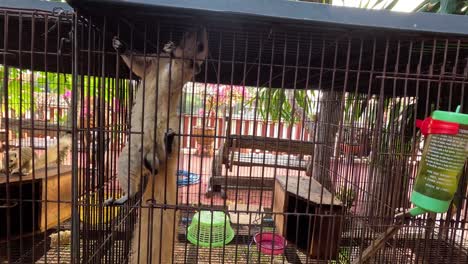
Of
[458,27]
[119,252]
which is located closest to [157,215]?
[119,252]

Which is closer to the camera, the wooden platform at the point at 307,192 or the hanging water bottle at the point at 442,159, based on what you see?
the hanging water bottle at the point at 442,159

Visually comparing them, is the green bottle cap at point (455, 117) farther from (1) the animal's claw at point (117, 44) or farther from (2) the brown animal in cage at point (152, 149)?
(1) the animal's claw at point (117, 44)

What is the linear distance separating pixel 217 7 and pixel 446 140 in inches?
40.6

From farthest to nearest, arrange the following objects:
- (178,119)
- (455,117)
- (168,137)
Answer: (178,119) < (168,137) < (455,117)

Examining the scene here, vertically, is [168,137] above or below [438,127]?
below

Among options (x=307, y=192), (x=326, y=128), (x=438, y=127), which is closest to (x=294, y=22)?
(x=438, y=127)

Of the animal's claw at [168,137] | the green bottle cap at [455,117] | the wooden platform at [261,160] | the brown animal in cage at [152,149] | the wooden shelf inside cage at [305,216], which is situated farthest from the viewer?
the wooden platform at [261,160]

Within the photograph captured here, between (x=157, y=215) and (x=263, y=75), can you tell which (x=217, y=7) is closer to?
(x=157, y=215)

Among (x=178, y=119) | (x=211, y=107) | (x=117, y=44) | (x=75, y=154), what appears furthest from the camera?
(x=211, y=107)

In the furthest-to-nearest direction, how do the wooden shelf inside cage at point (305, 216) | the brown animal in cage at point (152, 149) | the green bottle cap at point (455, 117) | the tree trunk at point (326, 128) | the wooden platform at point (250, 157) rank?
the tree trunk at point (326, 128) → the wooden platform at point (250, 157) → the wooden shelf inside cage at point (305, 216) → the brown animal in cage at point (152, 149) → the green bottle cap at point (455, 117)

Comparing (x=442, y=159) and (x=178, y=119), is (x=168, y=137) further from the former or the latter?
(x=442, y=159)

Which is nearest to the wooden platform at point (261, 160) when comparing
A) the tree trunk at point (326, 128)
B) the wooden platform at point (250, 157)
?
the wooden platform at point (250, 157)

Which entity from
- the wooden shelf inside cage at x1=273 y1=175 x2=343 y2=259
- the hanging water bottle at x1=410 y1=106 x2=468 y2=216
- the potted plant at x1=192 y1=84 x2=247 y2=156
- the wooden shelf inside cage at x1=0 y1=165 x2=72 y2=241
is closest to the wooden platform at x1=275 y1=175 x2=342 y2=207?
the wooden shelf inside cage at x1=273 y1=175 x2=343 y2=259

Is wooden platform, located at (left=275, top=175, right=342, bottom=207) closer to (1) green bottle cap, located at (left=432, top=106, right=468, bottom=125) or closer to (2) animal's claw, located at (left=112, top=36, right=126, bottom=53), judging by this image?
(1) green bottle cap, located at (left=432, top=106, right=468, bottom=125)
